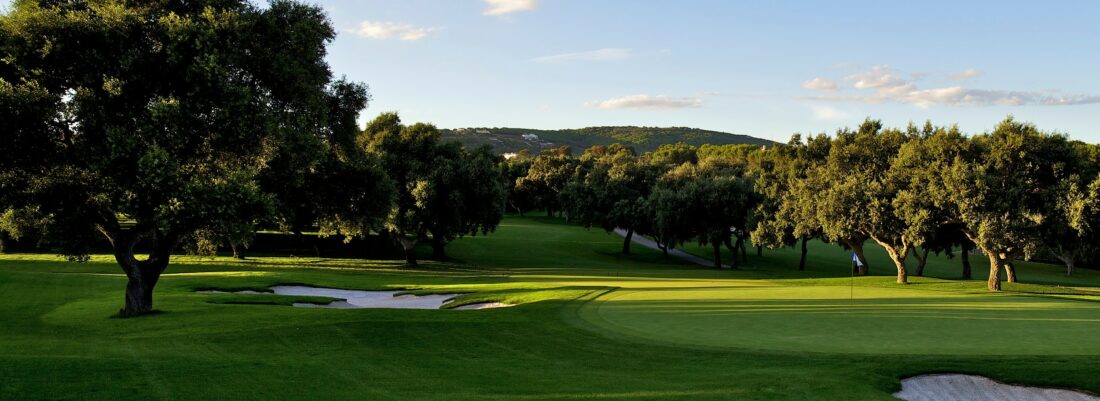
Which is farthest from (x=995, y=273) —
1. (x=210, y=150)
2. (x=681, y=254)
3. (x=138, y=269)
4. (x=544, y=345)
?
(x=681, y=254)

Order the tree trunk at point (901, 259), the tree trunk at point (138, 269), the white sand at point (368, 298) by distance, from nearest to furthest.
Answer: the tree trunk at point (138, 269)
the white sand at point (368, 298)
the tree trunk at point (901, 259)

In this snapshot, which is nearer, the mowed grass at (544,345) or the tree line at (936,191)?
the mowed grass at (544,345)

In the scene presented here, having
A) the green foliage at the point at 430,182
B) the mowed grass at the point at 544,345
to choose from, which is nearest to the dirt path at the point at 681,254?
the green foliage at the point at 430,182

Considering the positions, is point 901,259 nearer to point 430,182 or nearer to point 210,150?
point 430,182

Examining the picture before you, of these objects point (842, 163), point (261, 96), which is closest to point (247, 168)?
point (261, 96)

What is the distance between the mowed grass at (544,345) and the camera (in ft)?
37.2

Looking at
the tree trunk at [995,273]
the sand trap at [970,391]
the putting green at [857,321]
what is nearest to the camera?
the sand trap at [970,391]

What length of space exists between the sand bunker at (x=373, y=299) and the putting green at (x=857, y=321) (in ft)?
21.5

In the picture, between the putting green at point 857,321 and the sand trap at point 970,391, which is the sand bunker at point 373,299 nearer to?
the putting green at point 857,321

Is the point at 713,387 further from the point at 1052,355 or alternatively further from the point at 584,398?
the point at 1052,355

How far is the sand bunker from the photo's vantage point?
90.8 ft

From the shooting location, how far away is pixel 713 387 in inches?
467

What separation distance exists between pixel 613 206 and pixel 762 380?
6643 cm

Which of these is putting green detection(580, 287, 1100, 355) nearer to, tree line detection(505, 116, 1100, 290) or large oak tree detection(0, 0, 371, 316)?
tree line detection(505, 116, 1100, 290)
